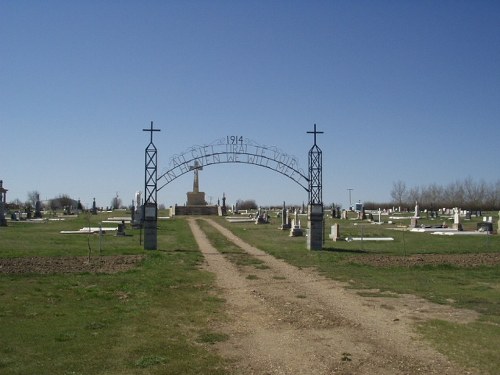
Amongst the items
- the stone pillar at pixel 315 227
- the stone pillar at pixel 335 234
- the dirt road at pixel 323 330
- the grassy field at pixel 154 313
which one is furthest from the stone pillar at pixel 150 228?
the stone pillar at pixel 335 234

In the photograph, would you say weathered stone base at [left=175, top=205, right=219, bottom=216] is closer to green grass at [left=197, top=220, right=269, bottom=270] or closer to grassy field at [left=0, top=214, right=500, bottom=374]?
green grass at [left=197, top=220, right=269, bottom=270]

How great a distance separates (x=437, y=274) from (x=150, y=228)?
12.6m

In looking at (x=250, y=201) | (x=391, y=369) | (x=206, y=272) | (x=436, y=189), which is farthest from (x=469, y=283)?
(x=436, y=189)

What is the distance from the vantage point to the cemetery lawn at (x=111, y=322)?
746 cm

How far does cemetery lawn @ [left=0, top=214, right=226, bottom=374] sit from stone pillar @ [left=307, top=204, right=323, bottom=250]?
830 cm

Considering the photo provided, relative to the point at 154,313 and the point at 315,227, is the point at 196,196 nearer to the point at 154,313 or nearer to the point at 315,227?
the point at 315,227

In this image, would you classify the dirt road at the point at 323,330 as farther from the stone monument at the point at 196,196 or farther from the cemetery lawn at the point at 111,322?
the stone monument at the point at 196,196

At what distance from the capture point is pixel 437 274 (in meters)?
17.5

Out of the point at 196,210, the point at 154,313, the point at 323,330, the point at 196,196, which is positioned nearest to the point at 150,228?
the point at 154,313

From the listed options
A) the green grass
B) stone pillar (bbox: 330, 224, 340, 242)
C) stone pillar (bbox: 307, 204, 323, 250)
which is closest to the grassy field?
the green grass

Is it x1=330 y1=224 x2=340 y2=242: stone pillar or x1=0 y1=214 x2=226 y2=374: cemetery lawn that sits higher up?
x1=330 y1=224 x2=340 y2=242: stone pillar

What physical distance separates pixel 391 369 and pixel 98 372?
3727 mm

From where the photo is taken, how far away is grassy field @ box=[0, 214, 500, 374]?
7629mm

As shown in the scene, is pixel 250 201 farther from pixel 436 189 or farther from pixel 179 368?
pixel 179 368
